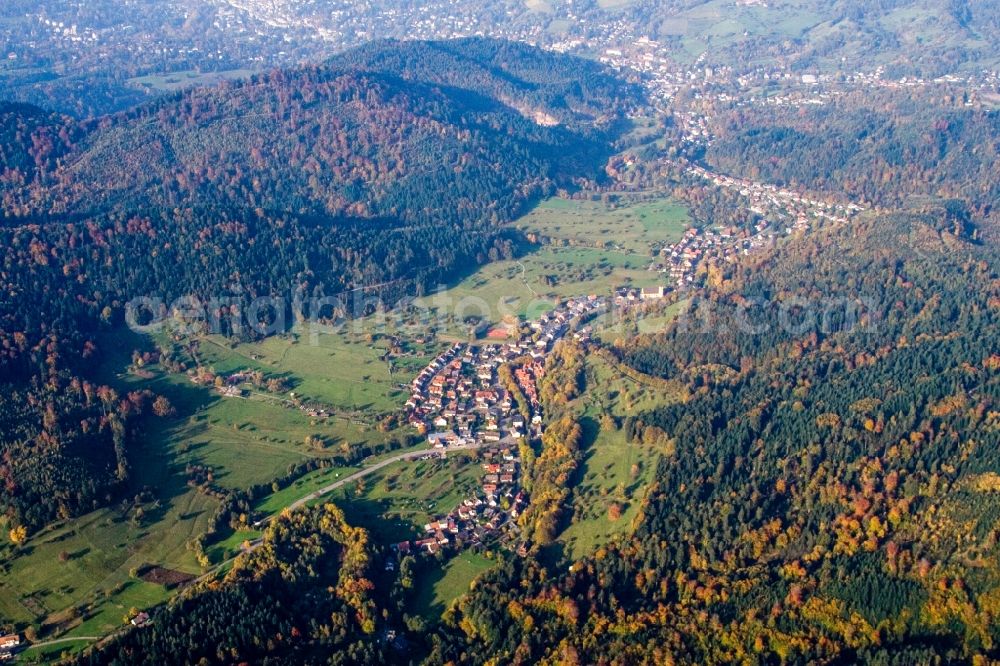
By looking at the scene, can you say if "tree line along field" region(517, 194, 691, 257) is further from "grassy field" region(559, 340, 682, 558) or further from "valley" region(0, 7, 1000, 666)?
"grassy field" region(559, 340, 682, 558)

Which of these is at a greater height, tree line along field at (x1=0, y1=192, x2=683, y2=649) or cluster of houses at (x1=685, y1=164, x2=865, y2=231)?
cluster of houses at (x1=685, y1=164, x2=865, y2=231)

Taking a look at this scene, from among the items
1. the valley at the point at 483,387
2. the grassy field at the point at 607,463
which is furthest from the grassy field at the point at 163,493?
the grassy field at the point at 607,463

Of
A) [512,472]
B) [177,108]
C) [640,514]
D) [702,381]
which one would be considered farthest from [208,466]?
[177,108]

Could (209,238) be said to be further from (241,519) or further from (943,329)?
(943,329)

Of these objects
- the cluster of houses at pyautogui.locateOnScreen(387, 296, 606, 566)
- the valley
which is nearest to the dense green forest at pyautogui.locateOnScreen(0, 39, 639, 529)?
the valley

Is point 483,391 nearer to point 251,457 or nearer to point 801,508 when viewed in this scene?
point 251,457

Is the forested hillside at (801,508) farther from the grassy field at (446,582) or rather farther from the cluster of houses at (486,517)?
the cluster of houses at (486,517)
